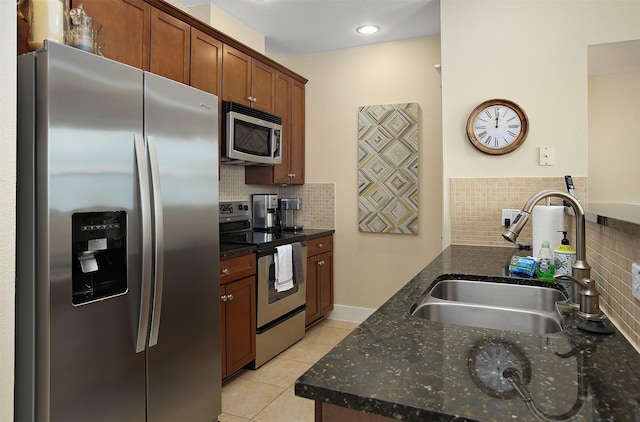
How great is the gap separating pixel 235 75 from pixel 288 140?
3.08 ft

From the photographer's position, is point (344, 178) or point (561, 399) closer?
point (561, 399)

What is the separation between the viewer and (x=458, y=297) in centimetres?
169

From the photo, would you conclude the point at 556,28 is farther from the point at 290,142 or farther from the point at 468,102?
the point at 290,142

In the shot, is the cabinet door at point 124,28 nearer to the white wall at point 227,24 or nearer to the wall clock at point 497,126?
the white wall at point 227,24

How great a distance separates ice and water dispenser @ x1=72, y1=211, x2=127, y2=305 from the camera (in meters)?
1.43

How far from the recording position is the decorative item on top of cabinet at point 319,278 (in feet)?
11.4

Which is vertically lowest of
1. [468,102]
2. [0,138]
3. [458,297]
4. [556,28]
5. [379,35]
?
[458,297]

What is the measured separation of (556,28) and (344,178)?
2040 millimetres

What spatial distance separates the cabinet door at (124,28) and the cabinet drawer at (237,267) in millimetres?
1188

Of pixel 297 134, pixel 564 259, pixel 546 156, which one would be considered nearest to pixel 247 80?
pixel 297 134

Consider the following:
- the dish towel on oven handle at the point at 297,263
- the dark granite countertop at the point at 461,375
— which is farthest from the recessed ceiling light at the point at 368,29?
the dark granite countertop at the point at 461,375

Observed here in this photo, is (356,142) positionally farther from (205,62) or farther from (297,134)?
(205,62)

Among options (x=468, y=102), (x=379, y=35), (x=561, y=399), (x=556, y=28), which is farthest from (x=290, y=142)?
(x=561, y=399)

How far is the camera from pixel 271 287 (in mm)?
2861
